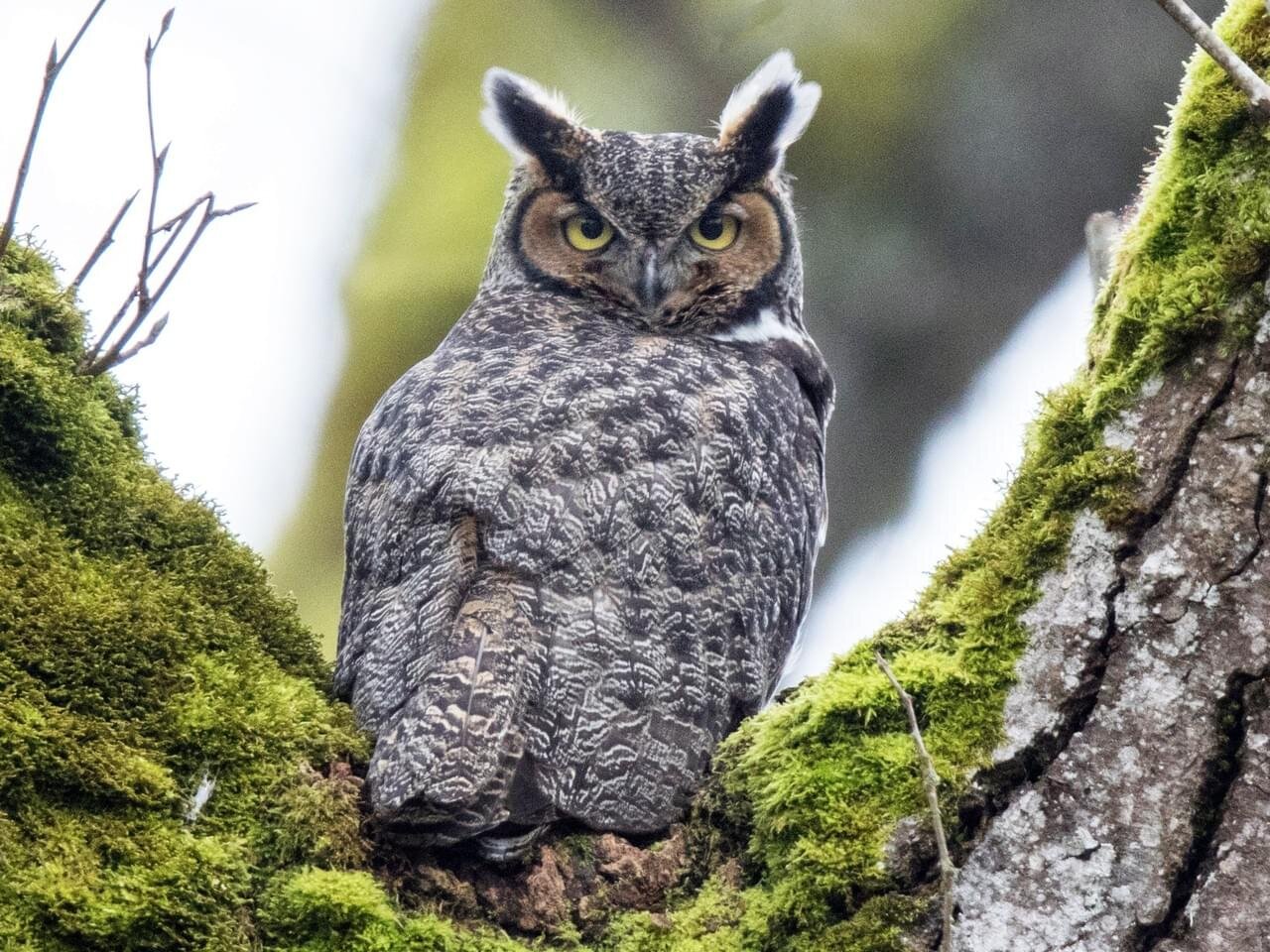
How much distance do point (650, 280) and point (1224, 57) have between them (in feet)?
7.16

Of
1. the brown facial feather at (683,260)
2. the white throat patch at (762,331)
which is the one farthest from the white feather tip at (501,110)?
the white throat patch at (762,331)

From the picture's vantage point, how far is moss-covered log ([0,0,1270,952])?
2113 millimetres

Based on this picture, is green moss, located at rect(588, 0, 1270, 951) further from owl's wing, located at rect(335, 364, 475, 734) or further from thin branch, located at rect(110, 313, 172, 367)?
thin branch, located at rect(110, 313, 172, 367)

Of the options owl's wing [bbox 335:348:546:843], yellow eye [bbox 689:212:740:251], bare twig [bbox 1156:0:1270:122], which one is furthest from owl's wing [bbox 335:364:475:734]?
bare twig [bbox 1156:0:1270:122]

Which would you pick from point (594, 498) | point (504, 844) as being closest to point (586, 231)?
point (594, 498)

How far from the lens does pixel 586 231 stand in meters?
4.37

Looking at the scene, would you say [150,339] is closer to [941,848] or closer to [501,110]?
[941,848]

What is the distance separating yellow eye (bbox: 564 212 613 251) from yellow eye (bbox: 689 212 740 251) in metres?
0.30

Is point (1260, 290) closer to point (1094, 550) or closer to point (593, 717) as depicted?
point (1094, 550)

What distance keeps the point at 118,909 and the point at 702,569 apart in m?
1.64

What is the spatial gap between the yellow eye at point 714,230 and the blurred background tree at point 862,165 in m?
0.57

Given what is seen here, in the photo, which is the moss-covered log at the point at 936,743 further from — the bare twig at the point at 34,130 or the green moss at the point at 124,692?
the bare twig at the point at 34,130

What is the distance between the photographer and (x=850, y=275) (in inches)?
204

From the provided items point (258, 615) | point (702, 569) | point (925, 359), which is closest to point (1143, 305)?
point (702, 569)
